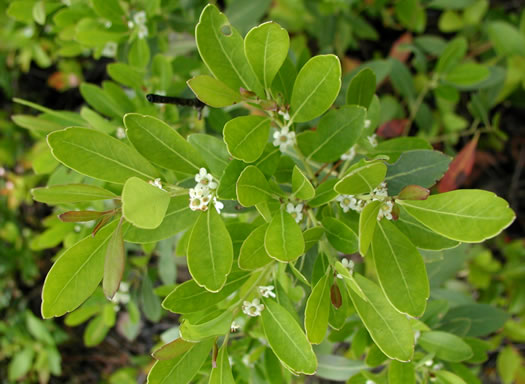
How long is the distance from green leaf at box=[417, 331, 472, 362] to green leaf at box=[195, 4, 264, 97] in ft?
3.03

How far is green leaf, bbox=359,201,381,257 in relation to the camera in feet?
2.64

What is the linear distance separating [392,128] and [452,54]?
468 mm

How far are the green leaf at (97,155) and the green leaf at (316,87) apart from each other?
0.37 meters

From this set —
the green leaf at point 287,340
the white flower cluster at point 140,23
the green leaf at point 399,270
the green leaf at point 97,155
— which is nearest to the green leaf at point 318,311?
the green leaf at point 287,340

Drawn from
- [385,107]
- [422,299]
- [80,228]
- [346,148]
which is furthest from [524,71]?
[80,228]

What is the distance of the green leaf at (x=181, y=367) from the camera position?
95 centimetres

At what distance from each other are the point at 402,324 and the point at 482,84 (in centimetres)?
165

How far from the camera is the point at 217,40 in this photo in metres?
0.92

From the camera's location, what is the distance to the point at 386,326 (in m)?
0.94

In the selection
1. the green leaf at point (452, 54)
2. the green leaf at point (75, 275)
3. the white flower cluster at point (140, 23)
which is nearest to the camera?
the green leaf at point (75, 275)

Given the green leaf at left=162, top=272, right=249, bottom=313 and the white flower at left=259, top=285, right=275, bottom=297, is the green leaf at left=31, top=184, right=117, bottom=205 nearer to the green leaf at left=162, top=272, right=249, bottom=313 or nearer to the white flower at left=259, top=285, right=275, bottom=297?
the green leaf at left=162, top=272, right=249, bottom=313

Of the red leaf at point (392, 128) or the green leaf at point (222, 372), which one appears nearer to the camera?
the green leaf at point (222, 372)

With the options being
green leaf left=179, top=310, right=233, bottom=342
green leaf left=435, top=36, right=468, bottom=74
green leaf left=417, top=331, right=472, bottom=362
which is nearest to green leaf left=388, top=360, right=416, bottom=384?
green leaf left=417, top=331, right=472, bottom=362

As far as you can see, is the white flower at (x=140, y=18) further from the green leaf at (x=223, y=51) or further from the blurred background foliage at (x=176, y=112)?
the green leaf at (x=223, y=51)
